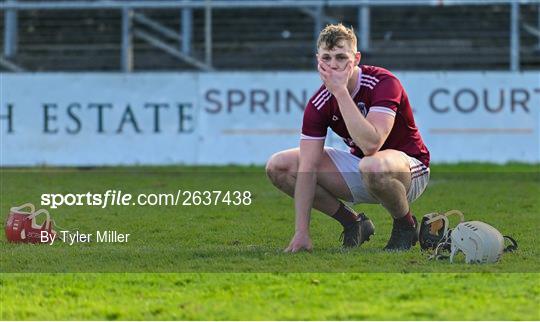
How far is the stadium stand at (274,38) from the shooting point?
21203mm

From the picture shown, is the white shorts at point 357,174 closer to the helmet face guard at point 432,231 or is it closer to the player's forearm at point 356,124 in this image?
the helmet face guard at point 432,231

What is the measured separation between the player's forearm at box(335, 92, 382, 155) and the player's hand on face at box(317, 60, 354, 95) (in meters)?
0.05

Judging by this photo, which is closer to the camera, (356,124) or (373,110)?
(356,124)

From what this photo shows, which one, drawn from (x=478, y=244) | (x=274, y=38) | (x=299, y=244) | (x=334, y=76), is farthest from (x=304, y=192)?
(x=274, y=38)

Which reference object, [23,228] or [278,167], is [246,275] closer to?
[278,167]

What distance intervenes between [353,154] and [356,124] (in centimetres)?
74

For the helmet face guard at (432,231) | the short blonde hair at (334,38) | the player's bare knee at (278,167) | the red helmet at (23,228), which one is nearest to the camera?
the short blonde hair at (334,38)

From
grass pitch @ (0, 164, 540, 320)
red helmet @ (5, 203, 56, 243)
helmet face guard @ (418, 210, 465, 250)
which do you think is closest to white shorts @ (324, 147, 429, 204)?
helmet face guard @ (418, 210, 465, 250)

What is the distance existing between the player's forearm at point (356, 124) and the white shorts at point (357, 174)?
0.42 metres

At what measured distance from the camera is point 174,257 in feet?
23.5

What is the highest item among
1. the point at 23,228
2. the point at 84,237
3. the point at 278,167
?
the point at 278,167

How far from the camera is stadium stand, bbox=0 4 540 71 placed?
835 inches

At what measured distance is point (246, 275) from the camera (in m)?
6.32

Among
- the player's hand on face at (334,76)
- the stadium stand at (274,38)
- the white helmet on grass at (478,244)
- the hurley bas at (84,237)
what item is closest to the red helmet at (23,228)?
the hurley bas at (84,237)
